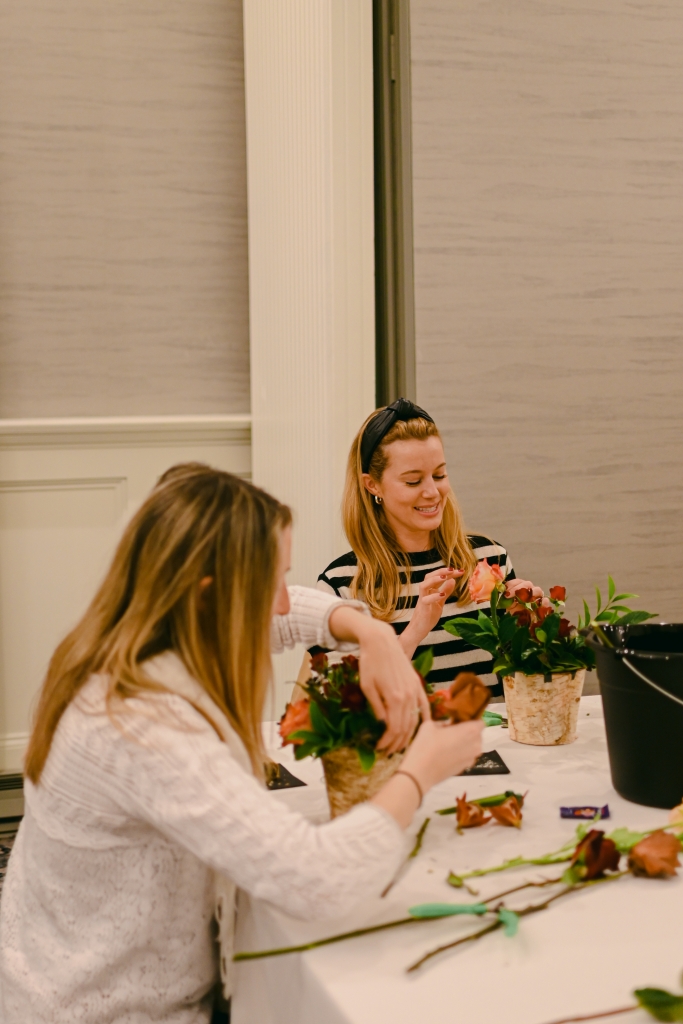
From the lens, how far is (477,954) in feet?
2.85

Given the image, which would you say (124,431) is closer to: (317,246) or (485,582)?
(317,246)

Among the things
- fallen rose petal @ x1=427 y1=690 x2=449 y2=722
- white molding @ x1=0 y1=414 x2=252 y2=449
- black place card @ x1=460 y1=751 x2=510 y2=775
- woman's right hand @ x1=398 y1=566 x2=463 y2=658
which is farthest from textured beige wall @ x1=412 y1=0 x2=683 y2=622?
fallen rose petal @ x1=427 y1=690 x2=449 y2=722

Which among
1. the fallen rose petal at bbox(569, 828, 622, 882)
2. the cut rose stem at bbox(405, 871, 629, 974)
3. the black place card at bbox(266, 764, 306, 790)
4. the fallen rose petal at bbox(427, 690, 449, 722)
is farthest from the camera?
the black place card at bbox(266, 764, 306, 790)

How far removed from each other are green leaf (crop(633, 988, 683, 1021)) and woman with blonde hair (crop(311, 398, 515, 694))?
130 cm

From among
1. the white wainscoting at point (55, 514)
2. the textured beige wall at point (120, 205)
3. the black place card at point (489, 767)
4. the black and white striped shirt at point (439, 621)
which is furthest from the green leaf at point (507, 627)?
the textured beige wall at point (120, 205)

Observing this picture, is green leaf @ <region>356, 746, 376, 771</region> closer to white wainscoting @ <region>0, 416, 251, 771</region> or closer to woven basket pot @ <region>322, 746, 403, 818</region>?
Answer: woven basket pot @ <region>322, 746, 403, 818</region>

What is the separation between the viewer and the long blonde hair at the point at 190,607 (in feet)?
3.33

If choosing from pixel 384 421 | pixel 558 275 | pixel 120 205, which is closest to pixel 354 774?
pixel 384 421

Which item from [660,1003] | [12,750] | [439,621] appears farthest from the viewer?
[12,750]

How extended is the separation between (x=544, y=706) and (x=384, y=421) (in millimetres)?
854

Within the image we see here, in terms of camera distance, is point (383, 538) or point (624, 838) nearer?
point (624, 838)

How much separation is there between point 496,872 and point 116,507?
2604mm

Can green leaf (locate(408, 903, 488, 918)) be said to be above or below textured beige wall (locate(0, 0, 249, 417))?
below

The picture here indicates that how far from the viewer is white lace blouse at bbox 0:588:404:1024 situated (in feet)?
2.96
